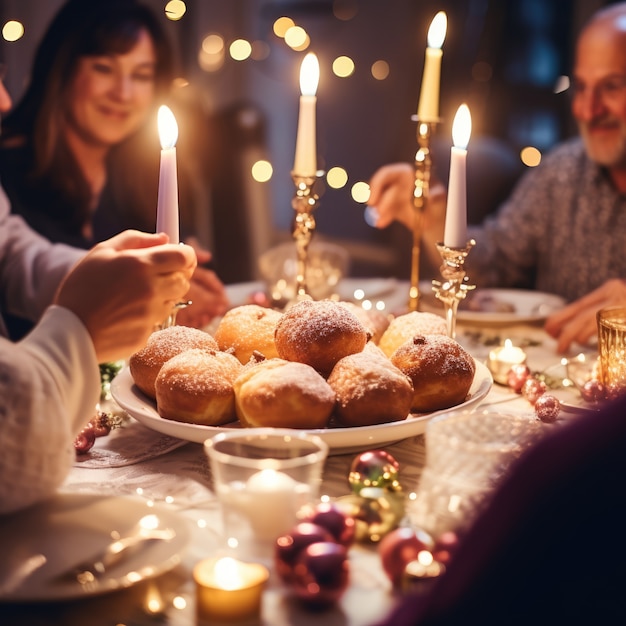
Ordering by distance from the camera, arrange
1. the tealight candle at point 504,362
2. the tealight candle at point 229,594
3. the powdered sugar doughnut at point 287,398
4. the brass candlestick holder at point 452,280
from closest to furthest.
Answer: the tealight candle at point 229,594 < the powdered sugar doughnut at point 287,398 < the brass candlestick holder at point 452,280 < the tealight candle at point 504,362

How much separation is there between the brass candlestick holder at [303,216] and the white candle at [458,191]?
10.8 inches

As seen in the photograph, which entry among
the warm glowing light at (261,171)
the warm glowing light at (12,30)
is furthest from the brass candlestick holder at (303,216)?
the warm glowing light at (261,171)

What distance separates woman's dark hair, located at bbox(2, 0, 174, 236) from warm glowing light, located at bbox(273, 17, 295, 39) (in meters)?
1.79

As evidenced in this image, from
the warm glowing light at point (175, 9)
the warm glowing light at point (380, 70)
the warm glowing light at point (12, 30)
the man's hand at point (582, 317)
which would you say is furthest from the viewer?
the warm glowing light at point (380, 70)

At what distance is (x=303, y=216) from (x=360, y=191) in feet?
10.4

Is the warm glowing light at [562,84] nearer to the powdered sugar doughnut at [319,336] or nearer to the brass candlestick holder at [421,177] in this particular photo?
the brass candlestick holder at [421,177]

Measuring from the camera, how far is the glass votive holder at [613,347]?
1299mm

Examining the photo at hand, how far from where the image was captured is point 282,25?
4285mm

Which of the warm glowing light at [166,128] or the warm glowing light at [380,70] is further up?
the warm glowing light at [380,70]

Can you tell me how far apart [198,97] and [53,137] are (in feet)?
3.17

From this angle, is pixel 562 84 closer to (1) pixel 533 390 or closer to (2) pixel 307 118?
(2) pixel 307 118

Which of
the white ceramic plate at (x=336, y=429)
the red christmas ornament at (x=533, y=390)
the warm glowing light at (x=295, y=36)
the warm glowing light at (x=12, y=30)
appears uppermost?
the warm glowing light at (x=295, y=36)

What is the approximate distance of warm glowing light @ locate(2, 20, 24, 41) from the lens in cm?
265

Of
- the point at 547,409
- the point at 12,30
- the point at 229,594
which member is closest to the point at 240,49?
the point at 12,30
